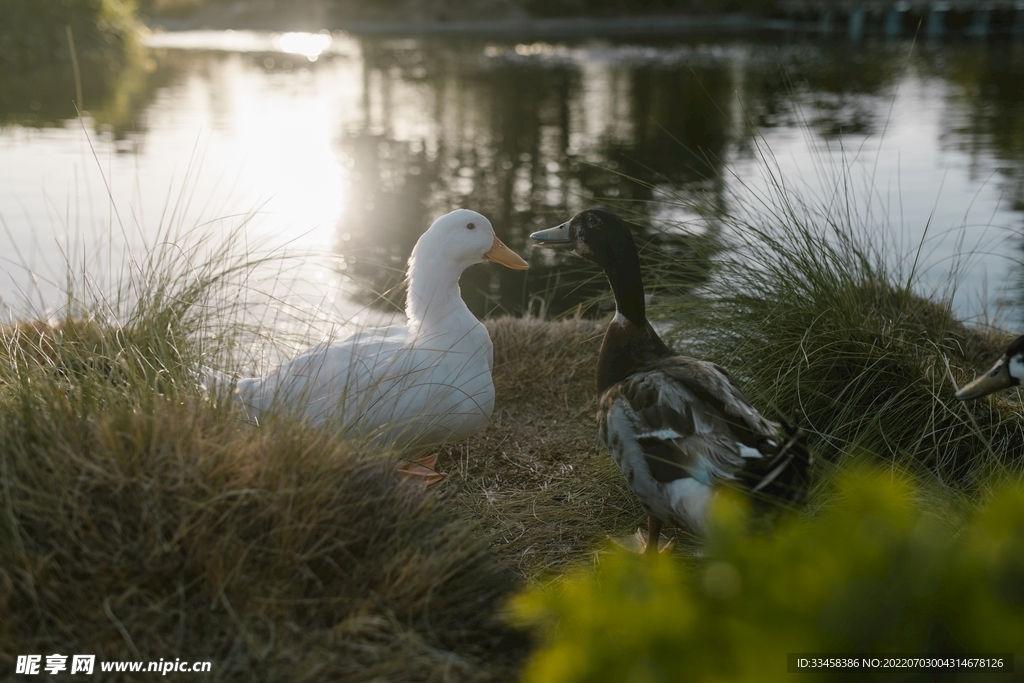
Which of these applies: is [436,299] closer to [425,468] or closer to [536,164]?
[425,468]

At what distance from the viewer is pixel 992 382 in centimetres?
266

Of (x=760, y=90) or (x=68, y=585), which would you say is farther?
(x=760, y=90)

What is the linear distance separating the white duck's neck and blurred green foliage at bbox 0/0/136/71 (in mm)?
17759

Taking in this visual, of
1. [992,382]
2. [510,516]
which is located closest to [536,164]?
[510,516]

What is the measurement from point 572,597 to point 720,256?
3.07 m

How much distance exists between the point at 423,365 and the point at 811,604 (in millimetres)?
2464

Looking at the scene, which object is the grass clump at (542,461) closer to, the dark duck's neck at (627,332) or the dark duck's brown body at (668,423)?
Result: the dark duck's brown body at (668,423)

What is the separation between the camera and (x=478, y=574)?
8.14 ft

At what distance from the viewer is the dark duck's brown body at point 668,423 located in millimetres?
2586

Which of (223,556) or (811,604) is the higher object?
(811,604)

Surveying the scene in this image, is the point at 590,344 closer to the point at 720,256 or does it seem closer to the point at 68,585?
the point at 720,256

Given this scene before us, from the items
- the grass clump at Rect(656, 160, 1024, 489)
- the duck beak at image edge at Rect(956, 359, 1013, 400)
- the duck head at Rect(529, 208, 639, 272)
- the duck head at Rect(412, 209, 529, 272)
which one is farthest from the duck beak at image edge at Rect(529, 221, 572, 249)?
the duck beak at image edge at Rect(956, 359, 1013, 400)

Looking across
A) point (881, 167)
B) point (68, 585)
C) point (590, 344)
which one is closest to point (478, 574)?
point (68, 585)

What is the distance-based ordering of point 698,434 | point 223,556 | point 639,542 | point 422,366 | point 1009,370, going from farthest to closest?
point 422,366, point 639,542, point 698,434, point 1009,370, point 223,556
